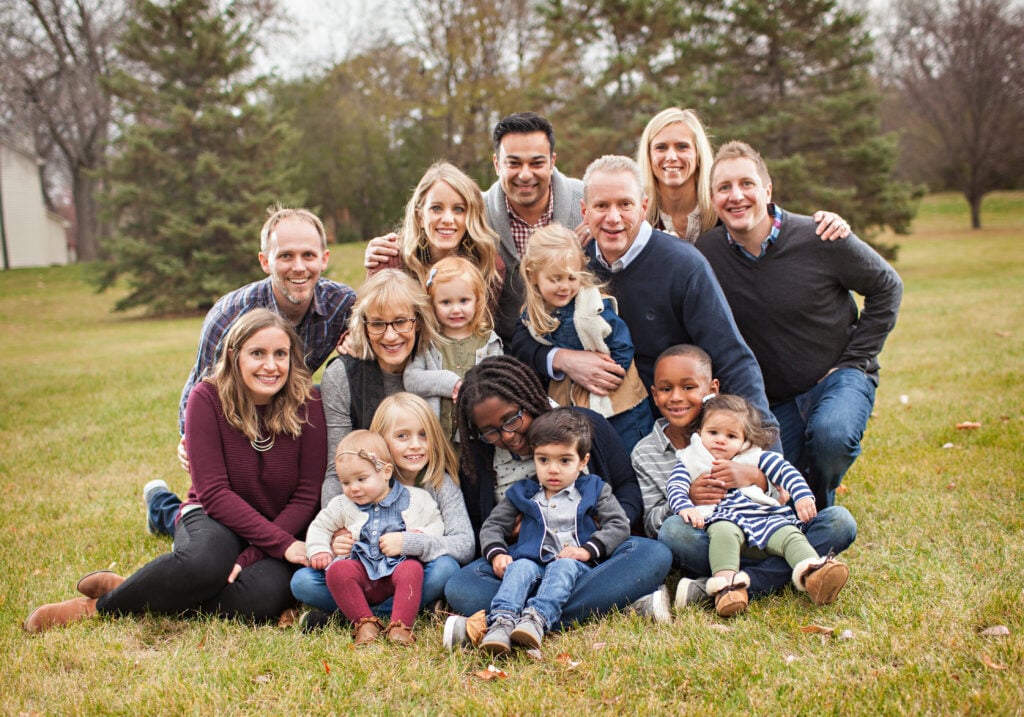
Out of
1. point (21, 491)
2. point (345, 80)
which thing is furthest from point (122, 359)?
point (345, 80)

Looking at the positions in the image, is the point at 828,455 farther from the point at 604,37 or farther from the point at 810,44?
the point at 604,37

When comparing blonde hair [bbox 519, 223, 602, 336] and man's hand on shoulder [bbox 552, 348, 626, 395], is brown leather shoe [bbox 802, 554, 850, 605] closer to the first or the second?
man's hand on shoulder [bbox 552, 348, 626, 395]

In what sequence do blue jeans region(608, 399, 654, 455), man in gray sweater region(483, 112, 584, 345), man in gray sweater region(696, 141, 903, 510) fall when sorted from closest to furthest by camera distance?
blue jeans region(608, 399, 654, 455) → man in gray sweater region(696, 141, 903, 510) → man in gray sweater region(483, 112, 584, 345)

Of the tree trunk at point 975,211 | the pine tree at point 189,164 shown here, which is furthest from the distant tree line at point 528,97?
the tree trunk at point 975,211

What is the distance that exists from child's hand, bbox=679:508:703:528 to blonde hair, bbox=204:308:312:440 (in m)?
1.81

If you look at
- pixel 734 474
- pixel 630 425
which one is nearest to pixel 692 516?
pixel 734 474

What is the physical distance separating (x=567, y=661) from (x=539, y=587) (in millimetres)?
414

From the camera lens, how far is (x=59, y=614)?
11.5 ft

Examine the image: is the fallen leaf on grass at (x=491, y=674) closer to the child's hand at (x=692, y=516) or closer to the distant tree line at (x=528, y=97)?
the child's hand at (x=692, y=516)

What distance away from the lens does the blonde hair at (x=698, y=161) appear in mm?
4574

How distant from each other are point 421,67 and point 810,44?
12.5 m

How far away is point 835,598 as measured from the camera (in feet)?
10.9

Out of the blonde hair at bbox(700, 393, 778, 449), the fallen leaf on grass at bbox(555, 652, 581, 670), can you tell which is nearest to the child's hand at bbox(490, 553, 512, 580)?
the fallen leaf on grass at bbox(555, 652, 581, 670)

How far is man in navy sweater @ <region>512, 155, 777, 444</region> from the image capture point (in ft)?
12.7
